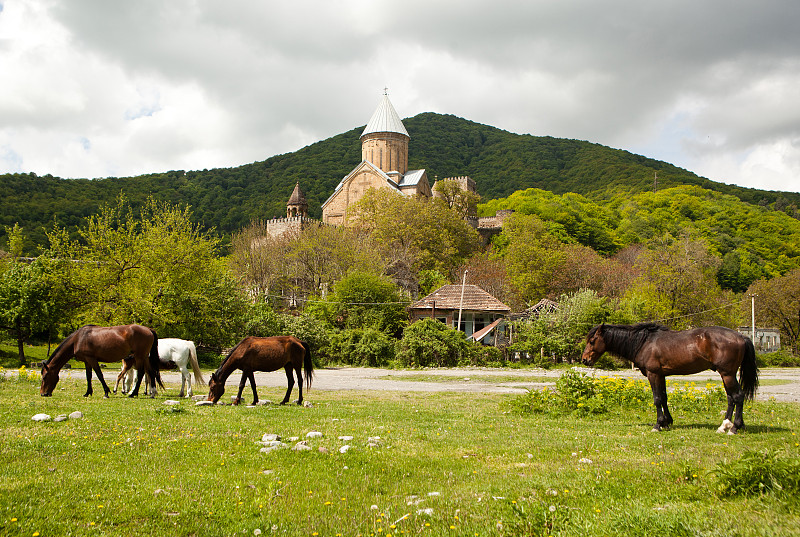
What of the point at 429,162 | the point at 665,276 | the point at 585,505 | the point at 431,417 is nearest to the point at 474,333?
the point at 665,276

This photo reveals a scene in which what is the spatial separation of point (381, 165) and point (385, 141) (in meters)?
3.81

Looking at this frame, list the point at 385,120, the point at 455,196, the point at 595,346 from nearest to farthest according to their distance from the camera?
1. the point at 595,346
2. the point at 455,196
3. the point at 385,120

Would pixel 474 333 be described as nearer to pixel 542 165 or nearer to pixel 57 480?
pixel 57 480

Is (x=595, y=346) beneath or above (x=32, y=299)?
beneath

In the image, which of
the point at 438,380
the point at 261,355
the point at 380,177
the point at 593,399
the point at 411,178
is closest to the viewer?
the point at 593,399

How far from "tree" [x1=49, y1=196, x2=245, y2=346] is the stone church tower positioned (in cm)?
5192

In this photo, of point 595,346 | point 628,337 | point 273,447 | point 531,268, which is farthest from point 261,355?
point 531,268

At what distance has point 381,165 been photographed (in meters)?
91.1

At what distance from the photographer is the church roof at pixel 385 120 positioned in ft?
298

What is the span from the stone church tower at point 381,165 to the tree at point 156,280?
51.9 meters

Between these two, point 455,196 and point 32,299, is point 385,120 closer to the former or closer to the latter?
point 455,196

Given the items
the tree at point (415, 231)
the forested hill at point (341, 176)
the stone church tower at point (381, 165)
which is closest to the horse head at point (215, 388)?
the tree at point (415, 231)

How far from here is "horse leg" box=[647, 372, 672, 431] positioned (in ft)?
31.7

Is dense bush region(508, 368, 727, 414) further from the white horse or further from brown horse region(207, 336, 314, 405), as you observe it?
the white horse
